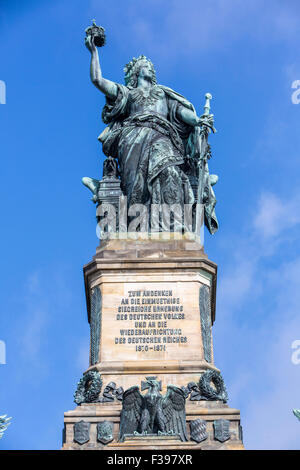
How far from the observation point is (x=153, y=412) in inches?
822

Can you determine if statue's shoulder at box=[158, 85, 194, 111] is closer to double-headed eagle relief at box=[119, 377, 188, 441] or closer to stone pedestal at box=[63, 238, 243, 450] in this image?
stone pedestal at box=[63, 238, 243, 450]

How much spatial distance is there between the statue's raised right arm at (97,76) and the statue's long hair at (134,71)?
2.80ft

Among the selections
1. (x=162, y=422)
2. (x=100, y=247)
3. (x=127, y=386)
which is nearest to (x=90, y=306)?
(x=100, y=247)

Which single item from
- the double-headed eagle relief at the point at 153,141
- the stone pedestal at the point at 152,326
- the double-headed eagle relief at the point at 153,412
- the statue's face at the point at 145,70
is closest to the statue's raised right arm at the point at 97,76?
the double-headed eagle relief at the point at 153,141

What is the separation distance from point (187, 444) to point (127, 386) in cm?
264

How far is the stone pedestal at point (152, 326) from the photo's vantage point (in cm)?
A: 2148

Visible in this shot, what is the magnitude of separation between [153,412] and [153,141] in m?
9.48

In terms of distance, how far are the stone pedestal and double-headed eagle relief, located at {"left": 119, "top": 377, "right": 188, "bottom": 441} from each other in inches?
12.3

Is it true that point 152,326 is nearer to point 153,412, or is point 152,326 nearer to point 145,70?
point 153,412

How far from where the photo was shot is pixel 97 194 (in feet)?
89.4

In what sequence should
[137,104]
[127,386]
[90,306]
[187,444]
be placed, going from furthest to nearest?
[137,104]
[90,306]
[127,386]
[187,444]

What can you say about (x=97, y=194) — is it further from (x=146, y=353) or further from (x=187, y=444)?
(x=187, y=444)

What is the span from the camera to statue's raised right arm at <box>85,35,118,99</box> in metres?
28.5

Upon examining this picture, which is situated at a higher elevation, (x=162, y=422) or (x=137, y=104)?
(x=137, y=104)
